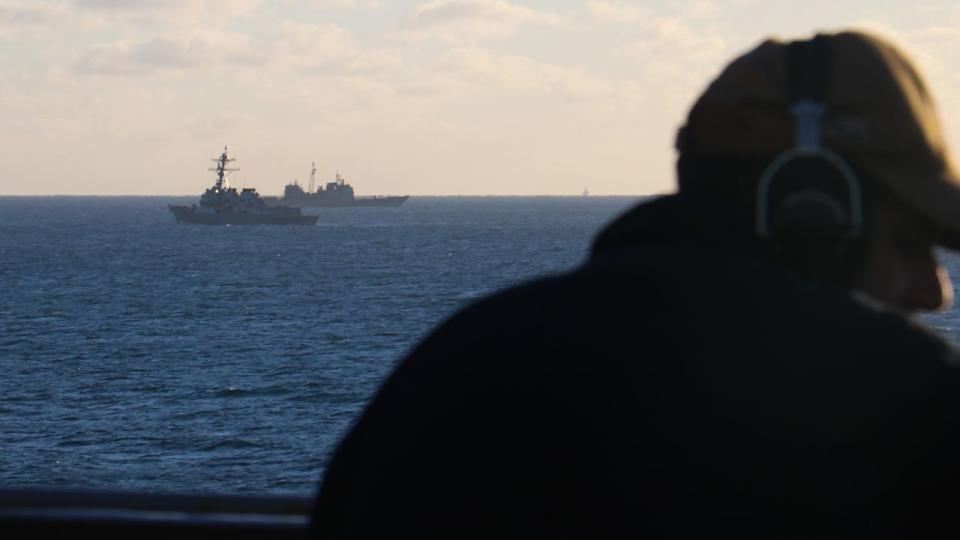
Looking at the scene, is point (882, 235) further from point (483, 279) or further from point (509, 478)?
point (483, 279)

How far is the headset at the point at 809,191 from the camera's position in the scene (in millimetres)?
1396

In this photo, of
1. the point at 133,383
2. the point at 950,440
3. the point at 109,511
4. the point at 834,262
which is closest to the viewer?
the point at 950,440

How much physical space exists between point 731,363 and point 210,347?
48.8 metres

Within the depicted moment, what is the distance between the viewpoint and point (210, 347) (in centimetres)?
4912

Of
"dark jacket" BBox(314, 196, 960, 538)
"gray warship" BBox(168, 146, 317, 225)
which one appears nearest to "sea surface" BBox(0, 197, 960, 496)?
"dark jacket" BBox(314, 196, 960, 538)

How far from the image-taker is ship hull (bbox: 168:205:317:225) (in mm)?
138250

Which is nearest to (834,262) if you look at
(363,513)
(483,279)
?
(363,513)

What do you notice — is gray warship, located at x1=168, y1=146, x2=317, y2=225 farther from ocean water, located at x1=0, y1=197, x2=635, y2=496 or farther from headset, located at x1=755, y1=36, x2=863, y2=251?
headset, located at x1=755, y1=36, x2=863, y2=251

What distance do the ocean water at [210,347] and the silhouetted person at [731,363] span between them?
1.52 meters

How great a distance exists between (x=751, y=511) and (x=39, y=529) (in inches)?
55.2

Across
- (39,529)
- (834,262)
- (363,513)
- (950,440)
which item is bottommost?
(39,529)

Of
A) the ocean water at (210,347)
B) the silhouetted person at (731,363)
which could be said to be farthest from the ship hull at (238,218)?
the silhouetted person at (731,363)

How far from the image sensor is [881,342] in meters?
1.28

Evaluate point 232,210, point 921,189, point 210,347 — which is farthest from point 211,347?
point 232,210
